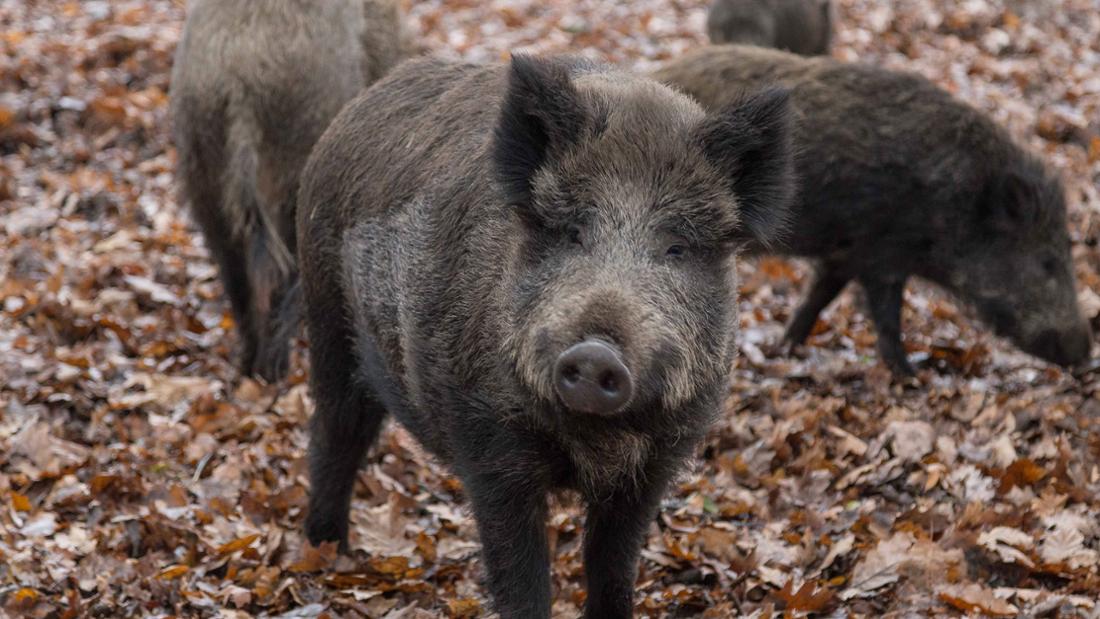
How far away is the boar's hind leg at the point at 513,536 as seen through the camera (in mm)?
3705

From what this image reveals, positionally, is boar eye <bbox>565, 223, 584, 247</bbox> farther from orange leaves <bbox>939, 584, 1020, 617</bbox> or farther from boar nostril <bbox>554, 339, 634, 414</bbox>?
orange leaves <bbox>939, 584, 1020, 617</bbox>

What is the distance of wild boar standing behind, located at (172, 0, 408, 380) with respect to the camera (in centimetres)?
657

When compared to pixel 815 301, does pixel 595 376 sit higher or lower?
higher

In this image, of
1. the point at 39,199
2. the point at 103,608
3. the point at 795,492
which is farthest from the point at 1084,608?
the point at 39,199

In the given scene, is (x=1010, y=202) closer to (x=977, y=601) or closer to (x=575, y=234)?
(x=977, y=601)

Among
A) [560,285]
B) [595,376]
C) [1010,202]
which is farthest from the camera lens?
[1010,202]

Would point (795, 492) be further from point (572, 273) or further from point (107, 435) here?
point (107, 435)

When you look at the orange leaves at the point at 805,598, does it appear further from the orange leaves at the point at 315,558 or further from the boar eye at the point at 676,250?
the orange leaves at the point at 315,558

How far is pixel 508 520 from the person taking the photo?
373cm

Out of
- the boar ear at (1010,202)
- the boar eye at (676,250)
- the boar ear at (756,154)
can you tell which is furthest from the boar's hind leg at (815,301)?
the boar eye at (676,250)

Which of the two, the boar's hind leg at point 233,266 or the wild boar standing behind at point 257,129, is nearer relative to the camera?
the wild boar standing behind at point 257,129

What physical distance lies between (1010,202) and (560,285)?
5043 mm

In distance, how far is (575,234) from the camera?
133 inches

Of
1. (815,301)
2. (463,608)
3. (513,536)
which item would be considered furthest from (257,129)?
(513,536)
